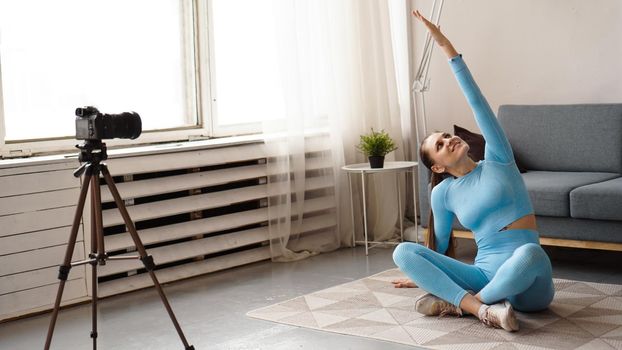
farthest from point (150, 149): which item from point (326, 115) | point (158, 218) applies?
point (326, 115)

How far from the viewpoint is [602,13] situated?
200 inches

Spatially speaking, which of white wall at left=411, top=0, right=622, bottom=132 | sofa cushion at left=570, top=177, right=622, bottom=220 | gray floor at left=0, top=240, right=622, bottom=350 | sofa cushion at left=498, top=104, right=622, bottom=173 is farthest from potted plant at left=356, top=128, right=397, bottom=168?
sofa cushion at left=570, top=177, right=622, bottom=220

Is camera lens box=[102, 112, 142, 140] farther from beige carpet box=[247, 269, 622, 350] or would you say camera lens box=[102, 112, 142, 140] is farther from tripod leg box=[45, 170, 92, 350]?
beige carpet box=[247, 269, 622, 350]

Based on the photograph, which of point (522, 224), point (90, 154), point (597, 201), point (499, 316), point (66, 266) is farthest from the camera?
point (597, 201)

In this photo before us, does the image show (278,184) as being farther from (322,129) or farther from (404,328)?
(404,328)

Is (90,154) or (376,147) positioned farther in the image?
(376,147)

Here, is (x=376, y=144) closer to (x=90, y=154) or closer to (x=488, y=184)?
(x=488, y=184)

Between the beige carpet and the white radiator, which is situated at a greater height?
the white radiator

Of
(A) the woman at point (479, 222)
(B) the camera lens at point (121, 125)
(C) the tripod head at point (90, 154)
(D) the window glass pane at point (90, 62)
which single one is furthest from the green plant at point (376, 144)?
(C) the tripod head at point (90, 154)

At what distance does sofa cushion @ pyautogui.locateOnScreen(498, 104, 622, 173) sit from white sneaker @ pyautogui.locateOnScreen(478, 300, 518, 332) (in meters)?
1.69

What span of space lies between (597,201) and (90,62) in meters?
2.55

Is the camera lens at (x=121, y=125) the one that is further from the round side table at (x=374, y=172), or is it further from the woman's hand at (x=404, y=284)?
the round side table at (x=374, y=172)

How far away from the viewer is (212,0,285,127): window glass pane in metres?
5.23

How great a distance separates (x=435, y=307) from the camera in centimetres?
365
